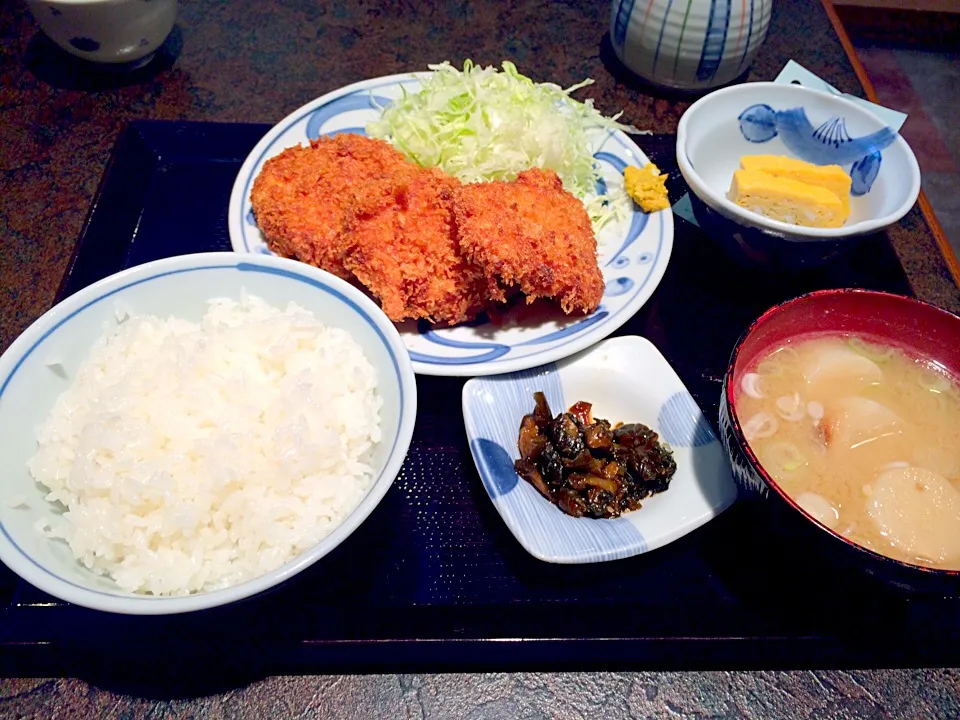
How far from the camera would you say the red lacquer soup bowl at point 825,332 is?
146 cm

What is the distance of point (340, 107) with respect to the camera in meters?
2.86

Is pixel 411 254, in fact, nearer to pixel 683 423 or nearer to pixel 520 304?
pixel 520 304

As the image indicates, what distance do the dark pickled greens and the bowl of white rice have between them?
491 mm

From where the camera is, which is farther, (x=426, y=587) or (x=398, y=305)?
(x=398, y=305)

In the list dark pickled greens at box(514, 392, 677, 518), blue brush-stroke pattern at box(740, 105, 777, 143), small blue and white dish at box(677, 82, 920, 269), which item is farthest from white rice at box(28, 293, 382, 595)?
blue brush-stroke pattern at box(740, 105, 777, 143)

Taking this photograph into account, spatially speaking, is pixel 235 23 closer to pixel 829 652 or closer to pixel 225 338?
pixel 225 338

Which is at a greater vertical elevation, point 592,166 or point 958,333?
point 958,333

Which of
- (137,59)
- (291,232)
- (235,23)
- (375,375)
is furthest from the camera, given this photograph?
(235,23)

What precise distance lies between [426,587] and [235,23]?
138 inches

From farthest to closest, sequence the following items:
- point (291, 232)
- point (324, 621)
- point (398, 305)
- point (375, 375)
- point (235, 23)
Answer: point (235, 23), point (291, 232), point (398, 305), point (375, 375), point (324, 621)

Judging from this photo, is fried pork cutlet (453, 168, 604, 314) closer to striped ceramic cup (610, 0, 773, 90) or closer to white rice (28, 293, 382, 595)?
white rice (28, 293, 382, 595)

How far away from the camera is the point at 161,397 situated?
1651 mm

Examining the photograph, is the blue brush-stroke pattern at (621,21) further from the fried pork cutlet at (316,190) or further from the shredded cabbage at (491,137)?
the fried pork cutlet at (316,190)

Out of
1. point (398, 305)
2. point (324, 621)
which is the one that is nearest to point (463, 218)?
point (398, 305)
